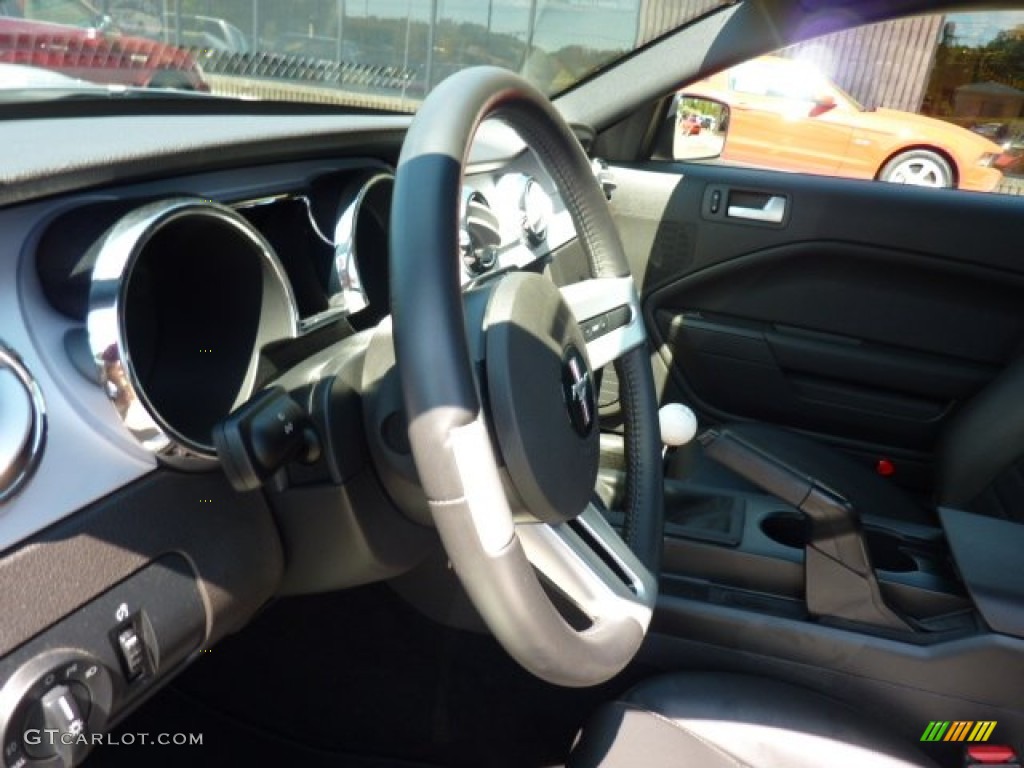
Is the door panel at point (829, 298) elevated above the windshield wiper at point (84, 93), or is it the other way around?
the windshield wiper at point (84, 93)

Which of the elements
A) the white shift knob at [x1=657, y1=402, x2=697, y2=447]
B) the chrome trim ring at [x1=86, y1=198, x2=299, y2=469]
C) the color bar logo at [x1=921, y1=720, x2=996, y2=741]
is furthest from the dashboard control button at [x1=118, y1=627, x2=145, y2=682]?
the color bar logo at [x1=921, y1=720, x2=996, y2=741]

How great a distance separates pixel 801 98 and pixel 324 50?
1.44m

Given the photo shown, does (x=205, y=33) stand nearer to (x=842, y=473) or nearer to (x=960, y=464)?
(x=842, y=473)

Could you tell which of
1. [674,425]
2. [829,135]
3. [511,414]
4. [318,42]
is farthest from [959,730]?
[829,135]

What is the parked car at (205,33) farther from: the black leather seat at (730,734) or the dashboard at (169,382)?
the black leather seat at (730,734)

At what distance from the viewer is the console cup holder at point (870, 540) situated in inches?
60.9

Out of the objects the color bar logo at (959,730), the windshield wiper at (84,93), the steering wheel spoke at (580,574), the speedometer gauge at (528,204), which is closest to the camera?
the steering wheel spoke at (580,574)

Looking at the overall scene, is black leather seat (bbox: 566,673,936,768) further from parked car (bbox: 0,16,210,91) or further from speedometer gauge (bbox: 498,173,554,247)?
parked car (bbox: 0,16,210,91)

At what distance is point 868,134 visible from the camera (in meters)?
2.74

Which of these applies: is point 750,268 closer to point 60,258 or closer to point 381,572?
point 381,572

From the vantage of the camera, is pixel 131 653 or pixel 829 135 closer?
pixel 131 653

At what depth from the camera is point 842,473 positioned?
6.59 ft

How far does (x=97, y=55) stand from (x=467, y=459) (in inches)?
34.8

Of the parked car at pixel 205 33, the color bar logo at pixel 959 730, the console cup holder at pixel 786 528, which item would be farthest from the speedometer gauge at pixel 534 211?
the color bar logo at pixel 959 730
